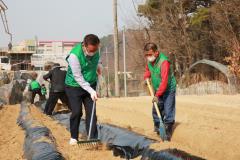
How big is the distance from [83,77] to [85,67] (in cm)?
14

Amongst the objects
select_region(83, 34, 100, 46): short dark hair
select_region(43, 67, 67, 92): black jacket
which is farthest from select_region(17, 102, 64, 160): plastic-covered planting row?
select_region(43, 67, 67, 92): black jacket

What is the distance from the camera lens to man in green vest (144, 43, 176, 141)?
26.1ft

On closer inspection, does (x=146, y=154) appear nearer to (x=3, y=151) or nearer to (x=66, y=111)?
(x=3, y=151)

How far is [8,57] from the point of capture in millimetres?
53875

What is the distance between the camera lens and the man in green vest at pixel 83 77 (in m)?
6.86

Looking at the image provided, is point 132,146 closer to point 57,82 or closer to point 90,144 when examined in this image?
point 90,144

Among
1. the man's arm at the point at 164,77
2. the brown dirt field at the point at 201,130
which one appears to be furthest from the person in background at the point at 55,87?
the man's arm at the point at 164,77

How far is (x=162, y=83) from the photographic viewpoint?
795 centimetres

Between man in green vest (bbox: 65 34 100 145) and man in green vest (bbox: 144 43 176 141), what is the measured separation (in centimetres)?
120

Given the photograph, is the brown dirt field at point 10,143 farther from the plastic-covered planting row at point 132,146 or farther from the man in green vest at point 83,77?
the plastic-covered planting row at point 132,146

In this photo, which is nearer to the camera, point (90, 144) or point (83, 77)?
point (90, 144)

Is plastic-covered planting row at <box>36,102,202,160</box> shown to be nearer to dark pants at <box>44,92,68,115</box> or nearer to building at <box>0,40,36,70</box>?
dark pants at <box>44,92,68,115</box>

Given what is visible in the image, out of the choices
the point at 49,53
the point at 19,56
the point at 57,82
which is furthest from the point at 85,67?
the point at 49,53

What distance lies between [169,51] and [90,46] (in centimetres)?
2399
